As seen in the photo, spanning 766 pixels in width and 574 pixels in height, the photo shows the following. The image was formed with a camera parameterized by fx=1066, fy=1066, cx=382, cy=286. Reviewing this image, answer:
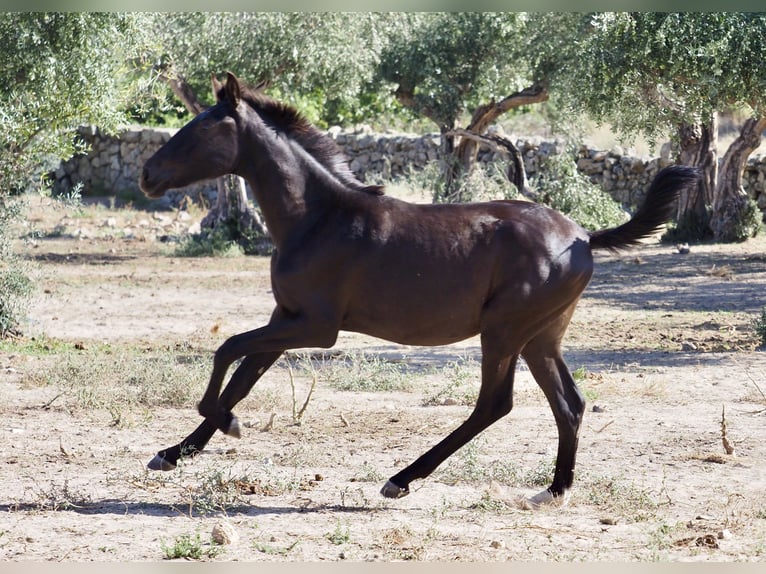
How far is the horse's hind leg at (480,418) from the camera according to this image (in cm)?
598

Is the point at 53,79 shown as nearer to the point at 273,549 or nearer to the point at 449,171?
the point at 273,549

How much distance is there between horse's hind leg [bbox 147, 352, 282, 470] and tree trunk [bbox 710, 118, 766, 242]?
15363mm

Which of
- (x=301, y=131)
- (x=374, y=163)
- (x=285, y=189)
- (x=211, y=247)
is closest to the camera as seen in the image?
(x=285, y=189)

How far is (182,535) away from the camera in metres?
5.14

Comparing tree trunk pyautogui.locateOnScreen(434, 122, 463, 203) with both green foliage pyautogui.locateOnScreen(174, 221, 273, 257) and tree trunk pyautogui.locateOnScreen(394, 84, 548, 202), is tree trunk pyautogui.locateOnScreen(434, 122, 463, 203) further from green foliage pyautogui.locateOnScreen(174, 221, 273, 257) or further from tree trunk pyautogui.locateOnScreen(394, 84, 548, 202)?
green foliage pyautogui.locateOnScreen(174, 221, 273, 257)

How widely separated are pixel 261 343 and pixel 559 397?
69.5 inches

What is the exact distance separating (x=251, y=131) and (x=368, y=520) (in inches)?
92.4

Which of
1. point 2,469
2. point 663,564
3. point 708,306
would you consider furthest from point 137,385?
point 708,306

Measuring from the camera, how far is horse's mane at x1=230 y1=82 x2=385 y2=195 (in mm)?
6371

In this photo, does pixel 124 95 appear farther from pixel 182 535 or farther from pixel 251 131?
pixel 182 535

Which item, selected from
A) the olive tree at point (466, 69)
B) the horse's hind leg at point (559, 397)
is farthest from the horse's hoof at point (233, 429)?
the olive tree at point (466, 69)

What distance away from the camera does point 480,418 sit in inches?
240

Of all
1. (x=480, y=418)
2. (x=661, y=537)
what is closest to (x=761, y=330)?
(x=480, y=418)

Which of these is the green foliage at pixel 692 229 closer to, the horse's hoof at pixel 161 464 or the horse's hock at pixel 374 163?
the horse's hock at pixel 374 163
